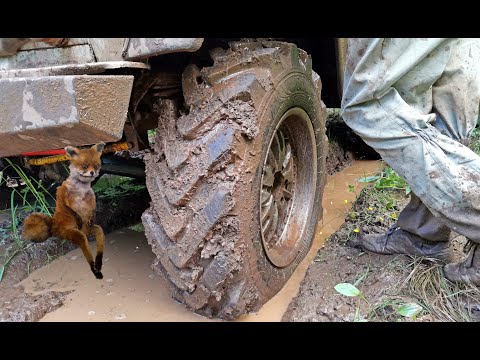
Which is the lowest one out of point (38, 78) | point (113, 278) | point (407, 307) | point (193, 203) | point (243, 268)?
point (113, 278)

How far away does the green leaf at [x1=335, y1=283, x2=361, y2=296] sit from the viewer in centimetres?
205

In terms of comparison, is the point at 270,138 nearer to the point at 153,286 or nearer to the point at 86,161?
the point at 86,161

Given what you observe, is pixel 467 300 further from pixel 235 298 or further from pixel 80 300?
pixel 80 300

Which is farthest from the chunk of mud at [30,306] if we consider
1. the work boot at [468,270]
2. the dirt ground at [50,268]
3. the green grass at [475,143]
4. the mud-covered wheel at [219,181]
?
the green grass at [475,143]

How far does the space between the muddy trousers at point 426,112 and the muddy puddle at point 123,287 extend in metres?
0.83

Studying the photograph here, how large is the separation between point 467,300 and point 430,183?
591mm

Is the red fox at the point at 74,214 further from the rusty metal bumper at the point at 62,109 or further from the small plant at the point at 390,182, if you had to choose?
the small plant at the point at 390,182

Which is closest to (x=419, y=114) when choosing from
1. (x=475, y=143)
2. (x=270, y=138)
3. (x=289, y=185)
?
(x=270, y=138)

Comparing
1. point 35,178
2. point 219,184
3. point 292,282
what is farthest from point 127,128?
point 35,178

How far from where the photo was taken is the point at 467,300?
1.93 meters

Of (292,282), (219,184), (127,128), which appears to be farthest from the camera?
(292,282)

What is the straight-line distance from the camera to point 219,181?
67.9 inches

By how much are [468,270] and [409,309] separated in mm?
329

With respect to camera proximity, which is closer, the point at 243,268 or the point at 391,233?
the point at 243,268
